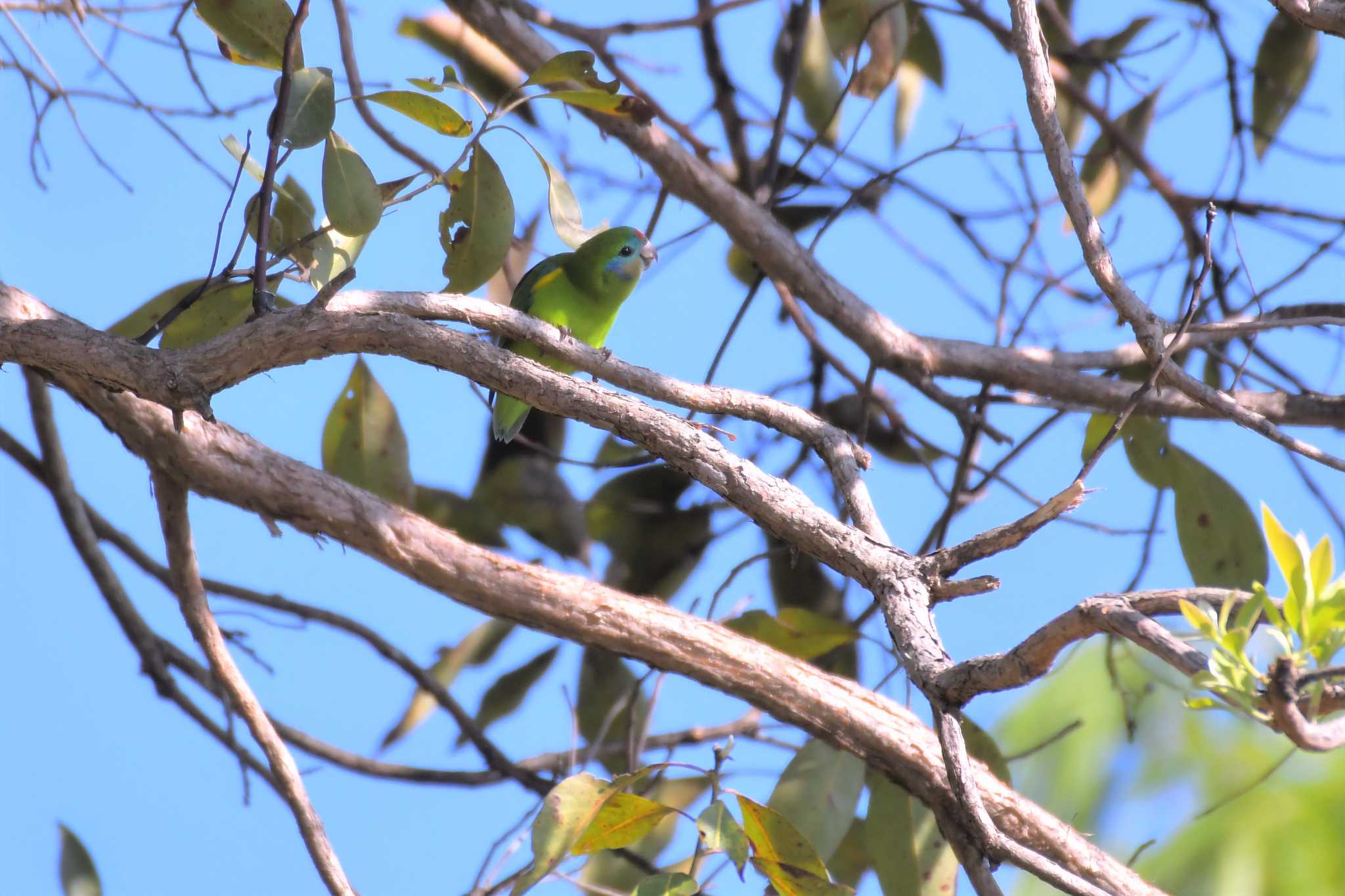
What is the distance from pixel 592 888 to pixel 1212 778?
116 inches

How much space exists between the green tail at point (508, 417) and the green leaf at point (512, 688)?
0.69 m

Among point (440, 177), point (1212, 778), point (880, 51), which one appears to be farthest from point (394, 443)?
point (1212, 778)

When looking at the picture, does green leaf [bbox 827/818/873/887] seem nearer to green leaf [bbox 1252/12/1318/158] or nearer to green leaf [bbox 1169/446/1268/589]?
green leaf [bbox 1169/446/1268/589]

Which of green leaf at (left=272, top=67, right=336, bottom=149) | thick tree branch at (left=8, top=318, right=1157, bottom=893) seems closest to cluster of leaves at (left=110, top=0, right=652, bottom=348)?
green leaf at (left=272, top=67, right=336, bottom=149)

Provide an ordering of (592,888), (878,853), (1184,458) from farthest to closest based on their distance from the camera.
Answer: (1184,458) < (878,853) < (592,888)

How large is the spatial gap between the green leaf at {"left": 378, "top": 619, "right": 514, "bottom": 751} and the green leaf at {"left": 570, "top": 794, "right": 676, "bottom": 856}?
1.70m

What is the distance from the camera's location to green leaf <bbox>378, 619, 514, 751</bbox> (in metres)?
3.30

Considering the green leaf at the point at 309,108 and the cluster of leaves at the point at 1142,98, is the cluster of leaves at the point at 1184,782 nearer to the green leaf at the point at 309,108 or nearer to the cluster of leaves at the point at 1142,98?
the cluster of leaves at the point at 1142,98

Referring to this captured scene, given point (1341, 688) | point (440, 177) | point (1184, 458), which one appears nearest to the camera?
point (1341, 688)

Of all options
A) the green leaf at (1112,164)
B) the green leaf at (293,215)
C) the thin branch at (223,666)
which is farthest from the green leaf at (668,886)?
the green leaf at (1112,164)

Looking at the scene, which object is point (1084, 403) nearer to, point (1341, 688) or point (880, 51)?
point (880, 51)

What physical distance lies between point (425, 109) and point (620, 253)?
61.0 inches

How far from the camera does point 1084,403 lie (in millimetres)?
2773

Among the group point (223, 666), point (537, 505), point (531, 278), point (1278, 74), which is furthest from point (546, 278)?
point (1278, 74)
